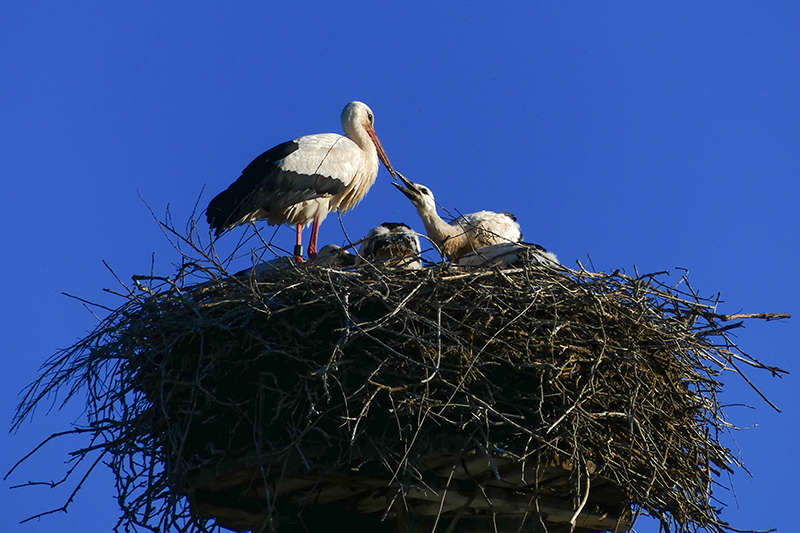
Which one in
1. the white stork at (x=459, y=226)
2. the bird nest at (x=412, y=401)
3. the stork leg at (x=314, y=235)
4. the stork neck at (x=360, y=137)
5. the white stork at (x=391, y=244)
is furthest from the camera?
the stork neck at (x=360, y=137)

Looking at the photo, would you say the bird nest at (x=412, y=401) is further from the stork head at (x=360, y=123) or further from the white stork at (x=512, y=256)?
the stork head at (x=360, y=123)

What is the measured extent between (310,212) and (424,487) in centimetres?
439

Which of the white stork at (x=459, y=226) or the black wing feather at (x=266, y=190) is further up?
the black wing feather at (x=266, y=190)

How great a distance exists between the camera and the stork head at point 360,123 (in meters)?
9.17

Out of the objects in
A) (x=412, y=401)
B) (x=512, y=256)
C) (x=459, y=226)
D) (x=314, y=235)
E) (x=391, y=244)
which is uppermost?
(x=314, y=235)

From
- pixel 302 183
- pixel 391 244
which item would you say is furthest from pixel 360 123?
pixel 391 244

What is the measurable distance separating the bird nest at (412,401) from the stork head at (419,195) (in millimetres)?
2249

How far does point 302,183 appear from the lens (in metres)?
8.40

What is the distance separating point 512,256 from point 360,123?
12.4 feet

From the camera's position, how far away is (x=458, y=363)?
4.57 metres

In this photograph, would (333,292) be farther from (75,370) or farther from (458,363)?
(75,370)

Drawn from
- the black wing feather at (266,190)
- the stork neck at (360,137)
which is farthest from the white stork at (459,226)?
the stork neck at (360,137)

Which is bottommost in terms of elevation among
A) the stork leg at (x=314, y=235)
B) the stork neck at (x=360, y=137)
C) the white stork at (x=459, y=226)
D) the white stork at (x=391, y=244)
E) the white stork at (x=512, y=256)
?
the white stork at (x=512, y=256)

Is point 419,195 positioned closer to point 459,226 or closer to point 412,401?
point 459,226
